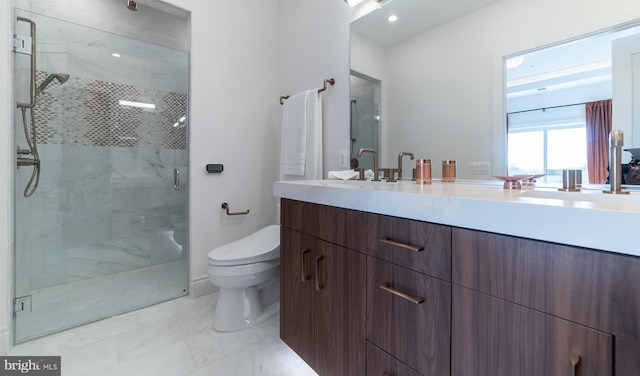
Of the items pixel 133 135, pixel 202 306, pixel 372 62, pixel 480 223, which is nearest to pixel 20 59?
pixel 133 135

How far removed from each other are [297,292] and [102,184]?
5.82 ft

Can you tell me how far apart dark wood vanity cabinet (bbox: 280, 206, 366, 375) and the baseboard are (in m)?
0.99

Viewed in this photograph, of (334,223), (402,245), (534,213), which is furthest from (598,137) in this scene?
(334,223)

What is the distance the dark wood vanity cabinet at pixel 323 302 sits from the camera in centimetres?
90

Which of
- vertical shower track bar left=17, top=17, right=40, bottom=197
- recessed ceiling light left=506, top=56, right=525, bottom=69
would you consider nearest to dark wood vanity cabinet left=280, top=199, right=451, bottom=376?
recessed ceiling light left=506, top=56, right=525, bottom=69

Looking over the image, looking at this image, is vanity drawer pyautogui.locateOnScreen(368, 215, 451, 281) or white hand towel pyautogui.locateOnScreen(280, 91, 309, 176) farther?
white hand towel pyautogui.locateOnScreen(280, 91, 309, 176)

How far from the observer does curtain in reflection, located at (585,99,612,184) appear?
2.97 feet

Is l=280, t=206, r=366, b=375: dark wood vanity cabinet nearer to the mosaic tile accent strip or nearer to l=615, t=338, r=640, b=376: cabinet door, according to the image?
l=615, t=338, r=640, b=376: cabinet door

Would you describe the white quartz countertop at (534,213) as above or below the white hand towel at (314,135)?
below

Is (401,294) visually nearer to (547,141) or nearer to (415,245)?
(415,245)

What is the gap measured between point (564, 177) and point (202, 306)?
208 centimetres

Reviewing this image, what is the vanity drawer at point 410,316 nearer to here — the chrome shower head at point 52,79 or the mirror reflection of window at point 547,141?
the mirror reflection of window at point 547,141

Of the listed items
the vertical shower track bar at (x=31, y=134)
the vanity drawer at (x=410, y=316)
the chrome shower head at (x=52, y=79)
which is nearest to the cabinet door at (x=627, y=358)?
the vanity drawer at (x=410, y=316)

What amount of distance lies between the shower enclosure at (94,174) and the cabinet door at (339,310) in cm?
139
